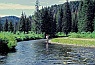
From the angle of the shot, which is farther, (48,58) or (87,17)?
(87,17)

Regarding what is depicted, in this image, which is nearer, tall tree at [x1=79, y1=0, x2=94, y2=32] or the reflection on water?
the reflection on water

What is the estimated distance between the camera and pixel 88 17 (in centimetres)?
11994

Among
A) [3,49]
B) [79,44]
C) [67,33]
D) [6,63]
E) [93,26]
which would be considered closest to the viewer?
[6,63]

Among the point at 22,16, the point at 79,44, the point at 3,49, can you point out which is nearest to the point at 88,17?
the point at 79,44

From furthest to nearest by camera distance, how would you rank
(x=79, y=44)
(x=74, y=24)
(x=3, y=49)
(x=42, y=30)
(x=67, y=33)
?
1. (x=74, y=24)
2. (x=67, y=33)
3. (x=42, y=30)
4. (x=79, y=44)
5. (x=3, y=49)

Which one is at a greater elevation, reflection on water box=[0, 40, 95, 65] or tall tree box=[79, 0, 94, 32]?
tall tree box=[79, 0, 94, 32]

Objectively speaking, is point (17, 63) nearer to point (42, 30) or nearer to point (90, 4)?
point (90, 4)

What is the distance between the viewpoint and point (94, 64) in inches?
1476

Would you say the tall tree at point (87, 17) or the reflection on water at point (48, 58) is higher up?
the tall tree at point (87, 17)

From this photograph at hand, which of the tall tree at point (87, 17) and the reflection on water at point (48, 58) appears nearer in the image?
the reflection on water at point (48, 58)

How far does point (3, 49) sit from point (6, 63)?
14950mm

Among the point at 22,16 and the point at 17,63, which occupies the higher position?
the point at 22,16

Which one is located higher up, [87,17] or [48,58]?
[87,17]

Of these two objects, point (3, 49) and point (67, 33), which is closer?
point (3, 49)
